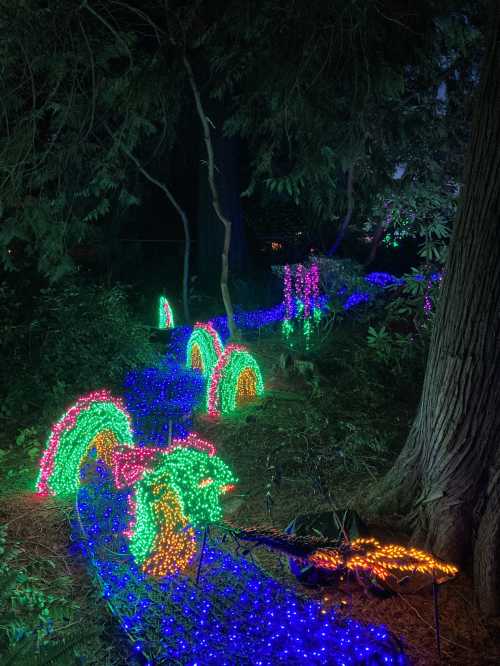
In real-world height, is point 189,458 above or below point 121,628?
above

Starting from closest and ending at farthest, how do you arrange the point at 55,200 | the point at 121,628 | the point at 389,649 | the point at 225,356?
the point at 389,649 < the point at 121,628 < the point at 225,356 < the point at 55,200

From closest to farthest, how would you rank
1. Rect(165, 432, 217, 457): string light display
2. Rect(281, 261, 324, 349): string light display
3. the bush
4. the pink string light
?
1. Rect(165, 432, 217, 457): string light display
2. the bush
3. Rect(281, 261, 324, 349): string light display
4. the pink string light

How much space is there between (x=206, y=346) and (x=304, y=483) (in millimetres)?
4197

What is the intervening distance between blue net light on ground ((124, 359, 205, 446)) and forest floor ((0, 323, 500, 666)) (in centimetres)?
51

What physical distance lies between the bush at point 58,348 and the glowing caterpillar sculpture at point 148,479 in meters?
1.87

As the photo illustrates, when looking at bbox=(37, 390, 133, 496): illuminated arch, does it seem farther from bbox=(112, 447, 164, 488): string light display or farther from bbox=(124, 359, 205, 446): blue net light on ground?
bbox=(124, 359, 205, 446): blue net light on ground

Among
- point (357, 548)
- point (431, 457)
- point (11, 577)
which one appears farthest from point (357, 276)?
point (11, 577)

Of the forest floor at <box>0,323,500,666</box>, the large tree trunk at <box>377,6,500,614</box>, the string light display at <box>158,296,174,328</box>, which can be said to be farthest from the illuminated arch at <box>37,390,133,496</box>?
the string light display at <box>158,296,174,328</box>

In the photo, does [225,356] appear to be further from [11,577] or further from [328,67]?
[11,577]

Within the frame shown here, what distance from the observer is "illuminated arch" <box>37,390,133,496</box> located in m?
5.06

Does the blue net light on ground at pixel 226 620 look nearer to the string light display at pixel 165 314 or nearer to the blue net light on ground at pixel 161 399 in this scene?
the blue net light on ground at pixel 161 399

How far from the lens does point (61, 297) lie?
7.94 metres

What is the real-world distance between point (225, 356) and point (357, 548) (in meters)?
3.95

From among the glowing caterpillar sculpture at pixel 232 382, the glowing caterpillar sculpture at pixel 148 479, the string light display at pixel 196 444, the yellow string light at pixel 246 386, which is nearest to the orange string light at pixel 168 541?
the glowing caterpillar sculpture at pixel 148 479
